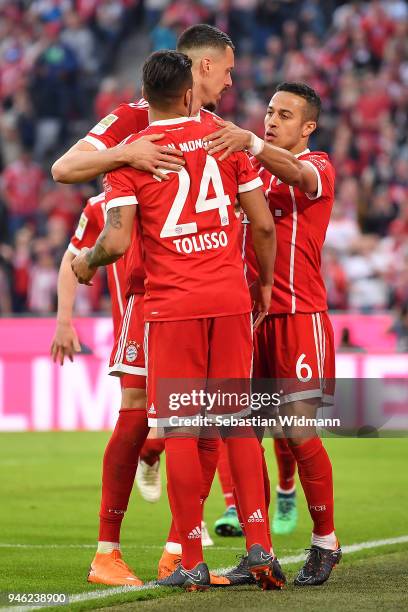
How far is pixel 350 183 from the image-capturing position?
17578 millimetres

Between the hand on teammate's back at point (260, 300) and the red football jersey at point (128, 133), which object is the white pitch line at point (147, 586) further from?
the red football jersey at point (128, 133)

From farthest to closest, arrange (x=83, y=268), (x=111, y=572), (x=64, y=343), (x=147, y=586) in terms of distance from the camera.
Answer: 1. (x=64, y=343)
2. (x=111, y=572)
3. (x=147, y=586)
4. (x=83, y=268)

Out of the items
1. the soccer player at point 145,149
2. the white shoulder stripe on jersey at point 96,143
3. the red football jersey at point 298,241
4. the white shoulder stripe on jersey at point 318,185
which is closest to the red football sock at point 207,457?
the soccer player at point 145,149

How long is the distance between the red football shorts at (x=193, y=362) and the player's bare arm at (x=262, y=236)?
34 cm

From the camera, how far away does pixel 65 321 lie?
6.99 m

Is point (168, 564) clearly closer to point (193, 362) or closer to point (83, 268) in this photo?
point (193, 362)

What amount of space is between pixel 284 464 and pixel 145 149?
2.89 m

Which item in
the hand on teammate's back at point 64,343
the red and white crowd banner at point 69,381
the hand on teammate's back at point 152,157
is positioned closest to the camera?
the hand on teammate's back at point 152,157

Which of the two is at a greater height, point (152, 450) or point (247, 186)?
point (247, 186)

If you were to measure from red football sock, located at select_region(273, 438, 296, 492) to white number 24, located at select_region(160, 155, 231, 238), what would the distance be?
231cm

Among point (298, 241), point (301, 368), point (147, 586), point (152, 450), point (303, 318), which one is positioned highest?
point (298, 241)

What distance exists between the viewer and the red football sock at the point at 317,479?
5988mm

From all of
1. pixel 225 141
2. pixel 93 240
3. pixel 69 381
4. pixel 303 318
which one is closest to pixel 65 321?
pixel 93 240

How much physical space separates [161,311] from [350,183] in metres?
12.3
